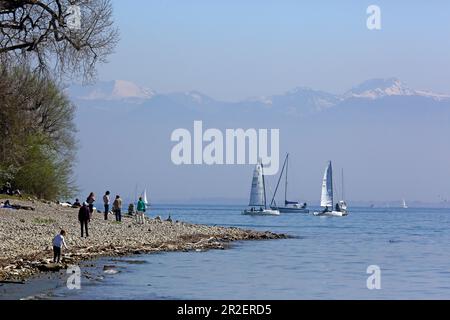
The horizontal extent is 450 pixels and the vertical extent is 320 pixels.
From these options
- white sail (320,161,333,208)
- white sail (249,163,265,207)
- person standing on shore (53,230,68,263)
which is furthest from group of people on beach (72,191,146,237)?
white sail (320,161,333,208)

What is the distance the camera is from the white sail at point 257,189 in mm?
134875

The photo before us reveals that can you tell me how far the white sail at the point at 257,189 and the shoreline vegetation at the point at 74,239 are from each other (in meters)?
65.1

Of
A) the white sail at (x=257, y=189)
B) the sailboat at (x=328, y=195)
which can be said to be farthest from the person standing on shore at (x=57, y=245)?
the sailboat at (x=328, y=195)

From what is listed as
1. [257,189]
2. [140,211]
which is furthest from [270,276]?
[257,189]

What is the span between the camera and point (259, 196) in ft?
451

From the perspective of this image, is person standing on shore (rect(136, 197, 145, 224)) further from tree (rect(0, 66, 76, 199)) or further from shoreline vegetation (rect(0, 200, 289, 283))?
tree (rect(0, 66, 76, 199))

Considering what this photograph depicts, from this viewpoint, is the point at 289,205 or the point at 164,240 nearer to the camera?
the point at 164,240

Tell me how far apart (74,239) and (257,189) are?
3695 inches

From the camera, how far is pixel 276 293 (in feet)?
113

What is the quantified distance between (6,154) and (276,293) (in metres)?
24.7

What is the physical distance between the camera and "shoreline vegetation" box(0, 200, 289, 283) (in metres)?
33.4

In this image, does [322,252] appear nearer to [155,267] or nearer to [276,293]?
[155,267]
